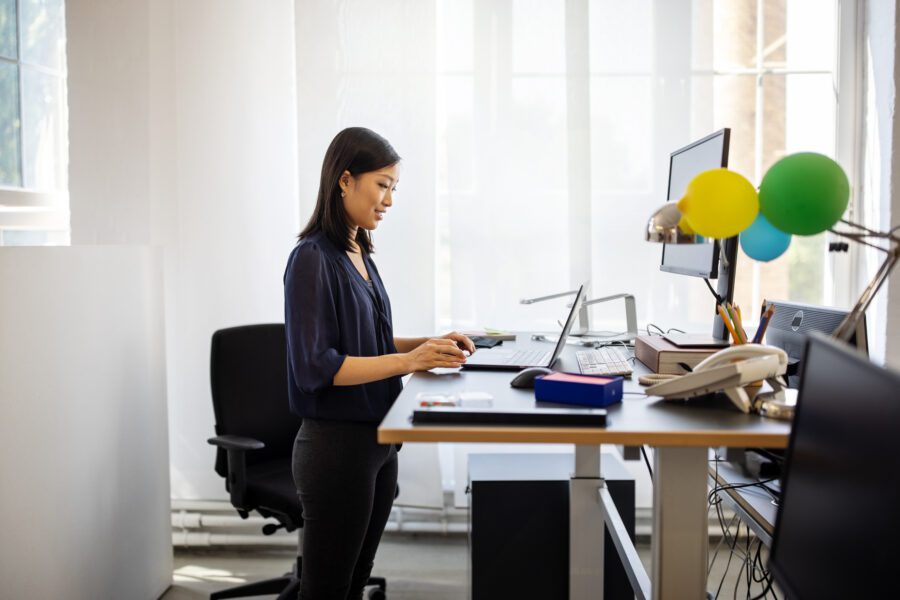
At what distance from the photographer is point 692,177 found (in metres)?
2.14

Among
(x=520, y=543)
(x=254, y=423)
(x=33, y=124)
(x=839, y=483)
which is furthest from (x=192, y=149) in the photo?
(x=839, y=483)

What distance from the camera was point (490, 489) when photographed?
2.37 meters

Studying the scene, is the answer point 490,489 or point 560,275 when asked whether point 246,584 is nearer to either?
point 490,489

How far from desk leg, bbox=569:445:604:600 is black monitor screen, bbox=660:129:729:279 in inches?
23.8

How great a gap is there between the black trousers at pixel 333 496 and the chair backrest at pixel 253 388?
35.6 inches

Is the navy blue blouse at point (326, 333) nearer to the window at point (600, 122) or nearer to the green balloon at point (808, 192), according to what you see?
the green balloon at point (808, 192)

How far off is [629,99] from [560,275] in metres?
0.73

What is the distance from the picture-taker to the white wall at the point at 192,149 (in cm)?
305

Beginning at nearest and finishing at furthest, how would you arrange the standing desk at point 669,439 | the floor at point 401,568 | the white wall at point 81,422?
the standing desk at point 669,439 → the white wall at point 81,422 → the floor at point 401,568

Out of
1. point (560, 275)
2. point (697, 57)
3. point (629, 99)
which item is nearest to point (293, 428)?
point (560, 275)

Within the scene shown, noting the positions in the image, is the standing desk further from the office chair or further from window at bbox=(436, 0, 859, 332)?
window at bbox=(436, 0, 859, 332)

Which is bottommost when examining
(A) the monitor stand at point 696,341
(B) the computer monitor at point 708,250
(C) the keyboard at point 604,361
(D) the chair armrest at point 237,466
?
(D) the chair armrest at point 237,466

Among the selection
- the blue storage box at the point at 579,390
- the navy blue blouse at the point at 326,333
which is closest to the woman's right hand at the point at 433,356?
the navy blue blouse at the point at 326,333

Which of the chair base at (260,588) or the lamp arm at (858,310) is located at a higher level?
the lamp arm at (858,310)
